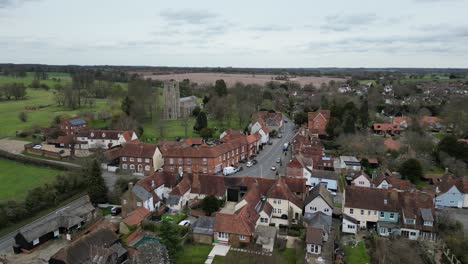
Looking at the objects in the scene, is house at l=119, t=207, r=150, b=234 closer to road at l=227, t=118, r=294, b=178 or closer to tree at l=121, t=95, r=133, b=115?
road at l=227, t=118, r=294, b=178

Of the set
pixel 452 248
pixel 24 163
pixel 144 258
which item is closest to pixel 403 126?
pixel 452 248

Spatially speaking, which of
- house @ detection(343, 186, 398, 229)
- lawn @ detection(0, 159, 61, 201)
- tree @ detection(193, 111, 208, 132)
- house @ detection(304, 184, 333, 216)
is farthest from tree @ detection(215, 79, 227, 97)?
house @ detection(343, 186, 398, 229)

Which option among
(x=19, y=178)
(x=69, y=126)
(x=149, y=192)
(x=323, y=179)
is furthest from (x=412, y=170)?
(x=69, y=126)

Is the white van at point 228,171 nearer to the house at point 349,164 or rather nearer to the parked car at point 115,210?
the house at point 349,164

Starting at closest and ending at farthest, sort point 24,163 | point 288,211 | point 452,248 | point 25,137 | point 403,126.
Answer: point 452,248
point 288,211
point 24,163
point 25,137
point 403,126

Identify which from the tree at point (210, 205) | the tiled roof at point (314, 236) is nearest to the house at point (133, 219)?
the tree at point (210, 205)

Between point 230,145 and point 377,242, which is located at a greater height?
point 230,145

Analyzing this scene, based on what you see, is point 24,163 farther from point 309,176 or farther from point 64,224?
point 309,176
